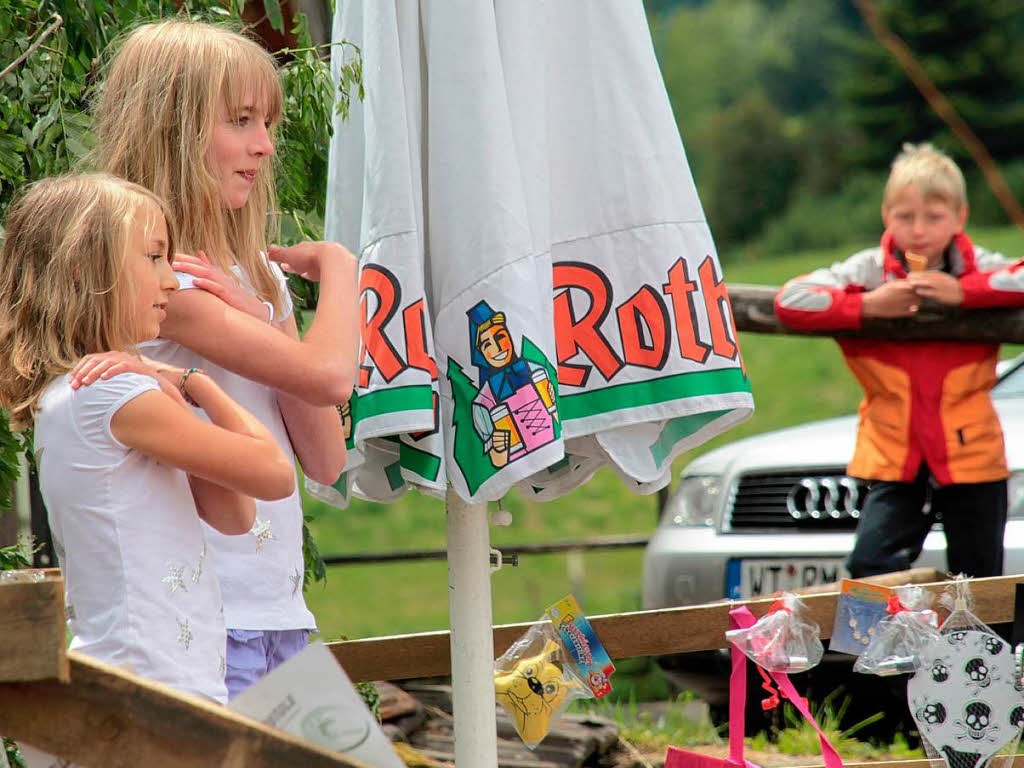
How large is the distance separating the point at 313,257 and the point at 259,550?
0.46 m

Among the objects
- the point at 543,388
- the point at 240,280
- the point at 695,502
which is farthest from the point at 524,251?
the point at 695,502

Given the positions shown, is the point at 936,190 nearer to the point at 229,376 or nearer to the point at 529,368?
the point at 529,368

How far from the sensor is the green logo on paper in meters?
1.57

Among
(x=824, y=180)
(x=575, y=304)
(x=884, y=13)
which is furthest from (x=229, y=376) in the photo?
(x=824, y=180)

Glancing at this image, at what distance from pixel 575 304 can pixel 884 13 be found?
3741 centimetres

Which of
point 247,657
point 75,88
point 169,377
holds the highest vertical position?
point 75,88

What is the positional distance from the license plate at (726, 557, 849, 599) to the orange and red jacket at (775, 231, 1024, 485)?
0.41 metres

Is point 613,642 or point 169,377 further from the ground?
point 169,377

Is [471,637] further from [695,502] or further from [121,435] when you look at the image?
[695,502]

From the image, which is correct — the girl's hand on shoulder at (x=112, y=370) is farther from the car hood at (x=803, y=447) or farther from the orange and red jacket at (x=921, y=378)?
the car hood at (x=803, y=447)

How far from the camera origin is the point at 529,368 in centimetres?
235

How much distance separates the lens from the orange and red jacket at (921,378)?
4.00 metres

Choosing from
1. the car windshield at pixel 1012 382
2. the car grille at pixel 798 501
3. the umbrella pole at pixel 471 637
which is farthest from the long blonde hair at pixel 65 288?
the car windshield at pixel 1012 382

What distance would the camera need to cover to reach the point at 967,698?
2.64 meters
